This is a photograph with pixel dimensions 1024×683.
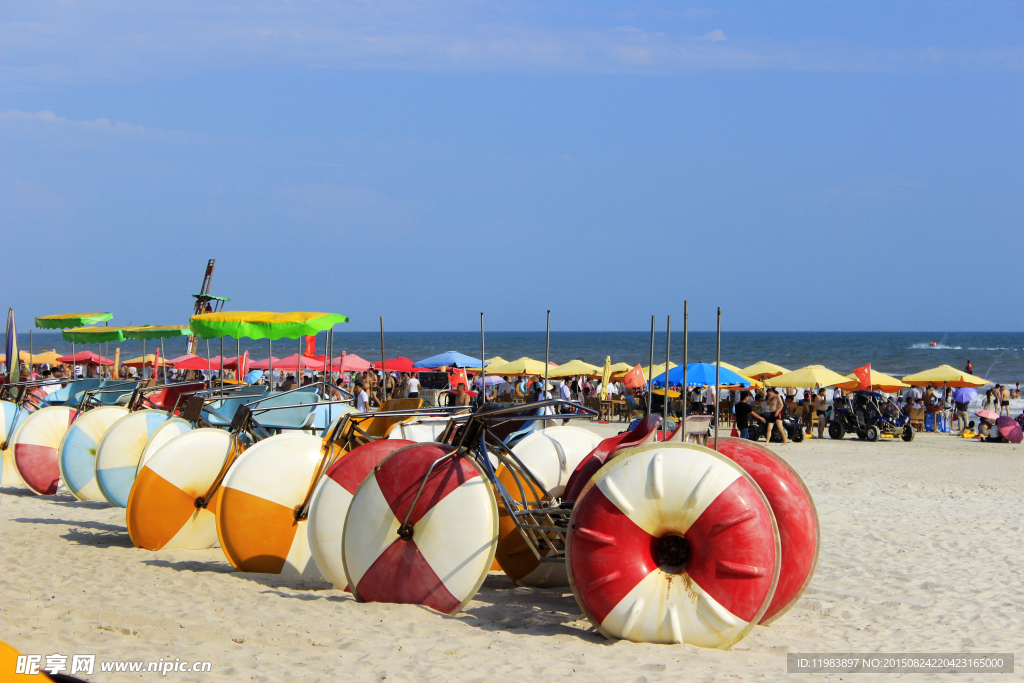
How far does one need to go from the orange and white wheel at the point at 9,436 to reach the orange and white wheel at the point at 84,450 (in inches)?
77.9

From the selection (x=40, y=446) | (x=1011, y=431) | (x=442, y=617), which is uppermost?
(x=40, y=446)

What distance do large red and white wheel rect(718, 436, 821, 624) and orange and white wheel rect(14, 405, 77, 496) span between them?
9242mm

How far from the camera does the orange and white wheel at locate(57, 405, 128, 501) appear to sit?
999cm

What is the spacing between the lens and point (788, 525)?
5.25 meters

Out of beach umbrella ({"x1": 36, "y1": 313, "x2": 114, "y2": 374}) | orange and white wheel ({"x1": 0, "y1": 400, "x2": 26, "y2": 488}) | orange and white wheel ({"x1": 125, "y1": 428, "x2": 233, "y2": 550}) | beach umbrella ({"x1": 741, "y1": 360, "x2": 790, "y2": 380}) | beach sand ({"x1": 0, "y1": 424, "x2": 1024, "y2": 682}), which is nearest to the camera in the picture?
beach sand ({"x1": 0, "y1": 424, "x2": 1024, "y2": 682})

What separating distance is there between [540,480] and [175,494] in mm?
3190

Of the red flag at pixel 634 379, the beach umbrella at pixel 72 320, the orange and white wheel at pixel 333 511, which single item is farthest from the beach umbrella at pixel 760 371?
the orange and white wheel at pixel 333 511

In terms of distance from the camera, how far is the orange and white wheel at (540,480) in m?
6.39

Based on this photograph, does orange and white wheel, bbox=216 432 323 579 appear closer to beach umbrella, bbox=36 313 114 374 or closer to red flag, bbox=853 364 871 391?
beach umbrella, bbox=36 313 114 374

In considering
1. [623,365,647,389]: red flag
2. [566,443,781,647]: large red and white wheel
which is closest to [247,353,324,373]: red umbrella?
[623,365,647,389]: red flag

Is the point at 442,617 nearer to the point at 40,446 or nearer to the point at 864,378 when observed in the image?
the point at 40,446

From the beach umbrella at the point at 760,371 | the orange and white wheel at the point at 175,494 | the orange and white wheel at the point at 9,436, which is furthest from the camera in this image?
the beach umbrella at the point at 760,371

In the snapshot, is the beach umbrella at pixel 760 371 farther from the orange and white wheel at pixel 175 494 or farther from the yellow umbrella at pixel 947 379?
the orange and white wheel at pixel 175 494

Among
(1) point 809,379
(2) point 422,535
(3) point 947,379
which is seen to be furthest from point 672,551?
(3) point 947,379
